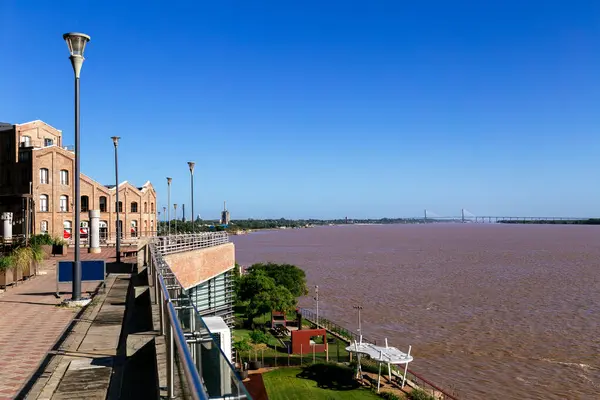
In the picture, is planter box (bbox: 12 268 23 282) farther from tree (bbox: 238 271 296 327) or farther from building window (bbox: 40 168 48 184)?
building window (bbox: 40 168 48 184)

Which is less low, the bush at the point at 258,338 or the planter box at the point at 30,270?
the planter box at the point at 30,270

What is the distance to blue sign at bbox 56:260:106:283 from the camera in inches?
567

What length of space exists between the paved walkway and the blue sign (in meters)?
0.71

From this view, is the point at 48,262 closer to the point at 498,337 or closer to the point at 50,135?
the point at 498,337

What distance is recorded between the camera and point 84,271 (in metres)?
14.7

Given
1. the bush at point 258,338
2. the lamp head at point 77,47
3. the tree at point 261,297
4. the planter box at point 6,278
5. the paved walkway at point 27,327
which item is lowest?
the bush at point 258,338

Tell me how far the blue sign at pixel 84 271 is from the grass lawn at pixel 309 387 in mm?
13175

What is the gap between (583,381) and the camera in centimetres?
2825

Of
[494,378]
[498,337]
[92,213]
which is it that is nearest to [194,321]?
[92,213]

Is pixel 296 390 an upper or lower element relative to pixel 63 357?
lower

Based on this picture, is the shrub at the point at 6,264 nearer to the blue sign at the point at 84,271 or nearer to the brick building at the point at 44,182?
the blue sign at the point at 84,271

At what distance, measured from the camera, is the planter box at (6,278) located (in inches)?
659

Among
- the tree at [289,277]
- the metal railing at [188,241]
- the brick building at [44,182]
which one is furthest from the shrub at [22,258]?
the tree at [289,277]

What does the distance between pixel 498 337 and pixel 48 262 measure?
30.5 meters
